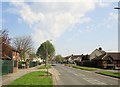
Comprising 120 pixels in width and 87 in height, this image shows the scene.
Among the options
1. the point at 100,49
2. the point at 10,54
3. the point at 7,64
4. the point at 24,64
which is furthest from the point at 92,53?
the point at 7,64

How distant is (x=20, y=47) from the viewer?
106 m

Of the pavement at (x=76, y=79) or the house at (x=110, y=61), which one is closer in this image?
the pavement at (x=76, y=79)

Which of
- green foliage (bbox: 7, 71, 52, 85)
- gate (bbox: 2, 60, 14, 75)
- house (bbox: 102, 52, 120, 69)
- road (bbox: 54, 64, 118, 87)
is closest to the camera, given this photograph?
green foliage (bbox: 7, 71, 52, 85)

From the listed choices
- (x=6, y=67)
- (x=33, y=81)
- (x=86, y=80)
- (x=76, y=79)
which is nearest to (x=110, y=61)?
(x=6, y=67)

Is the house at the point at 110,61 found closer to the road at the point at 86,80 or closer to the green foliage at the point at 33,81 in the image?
the road at the point at 86,80

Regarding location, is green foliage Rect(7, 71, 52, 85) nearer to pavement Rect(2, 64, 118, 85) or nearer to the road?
pavement Rect(2, 64, 118, 85)

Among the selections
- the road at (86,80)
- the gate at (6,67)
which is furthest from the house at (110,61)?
the road at (86,80)

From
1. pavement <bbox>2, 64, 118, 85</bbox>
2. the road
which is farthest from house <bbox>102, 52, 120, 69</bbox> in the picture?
the road

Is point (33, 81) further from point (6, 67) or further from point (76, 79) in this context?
point (6, 67)

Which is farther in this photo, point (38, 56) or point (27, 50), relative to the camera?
point (38, 56)

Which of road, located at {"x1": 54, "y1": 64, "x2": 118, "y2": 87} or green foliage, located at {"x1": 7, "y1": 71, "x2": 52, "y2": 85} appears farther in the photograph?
road, located at {"x1": 54, "y1": 64, "x2": 118, "y2": 87}

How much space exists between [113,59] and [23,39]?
3985 centimetres

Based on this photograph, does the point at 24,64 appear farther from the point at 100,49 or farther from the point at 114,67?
the point at 100,49

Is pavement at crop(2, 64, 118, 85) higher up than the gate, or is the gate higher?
the gate
